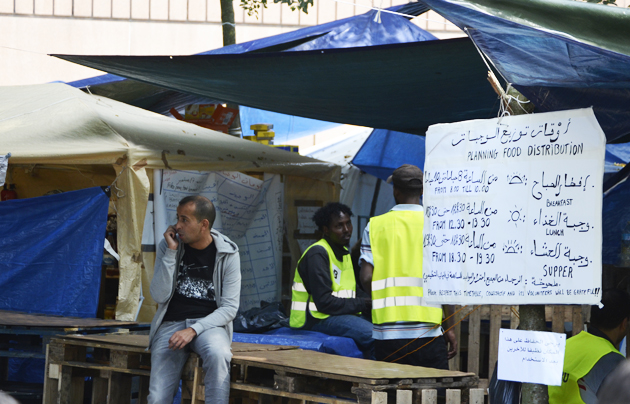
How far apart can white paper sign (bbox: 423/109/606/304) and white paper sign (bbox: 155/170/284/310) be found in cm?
461

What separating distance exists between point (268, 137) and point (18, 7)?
9.86m

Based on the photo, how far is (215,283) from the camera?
515cm

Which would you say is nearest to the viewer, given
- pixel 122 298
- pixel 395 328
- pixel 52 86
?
pixel 395 328

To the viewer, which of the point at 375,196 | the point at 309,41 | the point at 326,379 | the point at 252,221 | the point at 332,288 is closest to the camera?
the point at 326,379

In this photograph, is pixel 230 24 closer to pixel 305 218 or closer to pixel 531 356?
pixel 305 218

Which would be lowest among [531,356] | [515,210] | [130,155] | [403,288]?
[531,356]

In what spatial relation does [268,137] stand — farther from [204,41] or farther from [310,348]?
[204,41]

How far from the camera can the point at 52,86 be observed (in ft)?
27.5

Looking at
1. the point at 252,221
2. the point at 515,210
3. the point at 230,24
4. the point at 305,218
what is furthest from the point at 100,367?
the point at 230,24

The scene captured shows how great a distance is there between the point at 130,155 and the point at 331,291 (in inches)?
84.9

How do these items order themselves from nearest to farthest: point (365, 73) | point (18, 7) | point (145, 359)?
point (145, 359), point (365, 73), point (18, 7)

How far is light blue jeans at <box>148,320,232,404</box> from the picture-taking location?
15.7 feet

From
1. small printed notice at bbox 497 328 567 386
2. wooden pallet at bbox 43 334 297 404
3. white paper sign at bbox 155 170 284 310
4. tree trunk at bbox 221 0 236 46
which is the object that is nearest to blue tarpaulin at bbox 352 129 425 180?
white paper sign at bbox 155 170 284 310

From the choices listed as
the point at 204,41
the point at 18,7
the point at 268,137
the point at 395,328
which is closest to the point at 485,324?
the point at 395,328
